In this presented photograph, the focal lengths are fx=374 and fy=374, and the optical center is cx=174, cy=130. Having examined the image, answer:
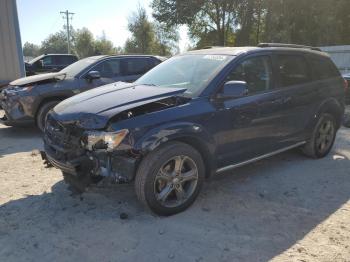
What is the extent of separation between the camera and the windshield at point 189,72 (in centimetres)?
435

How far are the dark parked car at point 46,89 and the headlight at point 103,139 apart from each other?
12.9 feet

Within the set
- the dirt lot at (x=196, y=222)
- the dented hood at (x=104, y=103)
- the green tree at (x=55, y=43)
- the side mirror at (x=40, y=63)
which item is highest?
the green tree at (x=55, y=43)

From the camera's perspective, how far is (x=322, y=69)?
18.9 feet

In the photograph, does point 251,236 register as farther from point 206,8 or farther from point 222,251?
point 206,8

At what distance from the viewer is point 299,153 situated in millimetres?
6137

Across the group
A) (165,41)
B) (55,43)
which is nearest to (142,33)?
(165,41)

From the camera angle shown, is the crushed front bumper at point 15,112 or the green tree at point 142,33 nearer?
the crushed front bumper at point 15,112

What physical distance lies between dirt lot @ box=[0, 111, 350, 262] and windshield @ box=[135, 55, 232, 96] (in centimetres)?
135

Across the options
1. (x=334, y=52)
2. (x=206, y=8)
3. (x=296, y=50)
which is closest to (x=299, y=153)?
(x=296, y=50)

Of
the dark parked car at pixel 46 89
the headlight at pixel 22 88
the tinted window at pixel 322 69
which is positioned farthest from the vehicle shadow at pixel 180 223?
the headlight at pixel 22 88

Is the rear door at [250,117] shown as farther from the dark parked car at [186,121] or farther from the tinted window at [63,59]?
the tinted window at [63,59]

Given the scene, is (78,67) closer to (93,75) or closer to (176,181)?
(93,75)

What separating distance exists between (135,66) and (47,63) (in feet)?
35.5

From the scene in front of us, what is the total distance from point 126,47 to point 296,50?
4108cm
